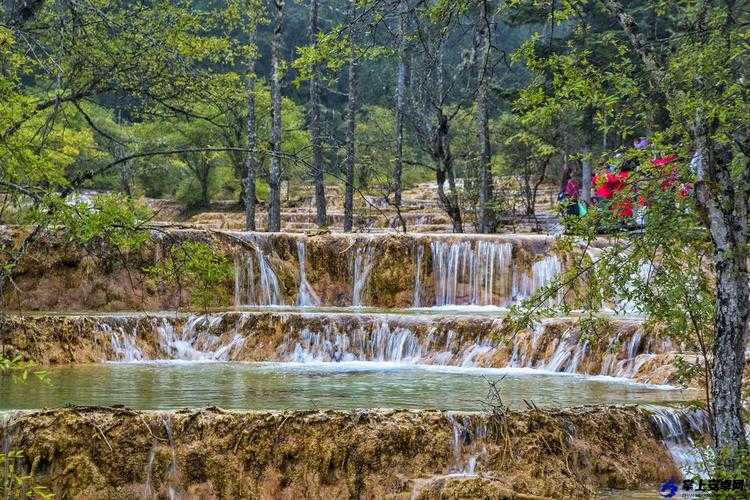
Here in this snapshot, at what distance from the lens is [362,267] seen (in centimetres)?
1891

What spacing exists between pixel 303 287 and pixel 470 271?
358cm

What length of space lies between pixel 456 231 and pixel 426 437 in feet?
52.9

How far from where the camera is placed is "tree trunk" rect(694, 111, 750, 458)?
5559mm

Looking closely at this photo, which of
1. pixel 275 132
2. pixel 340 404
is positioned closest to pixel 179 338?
pixel 340 404

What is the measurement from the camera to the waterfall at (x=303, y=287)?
18797 millimetres

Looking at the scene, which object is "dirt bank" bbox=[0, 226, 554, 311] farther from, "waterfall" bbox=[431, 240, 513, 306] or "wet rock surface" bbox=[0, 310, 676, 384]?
"wet rock surface" bbox=[0, 310, 676, 384]

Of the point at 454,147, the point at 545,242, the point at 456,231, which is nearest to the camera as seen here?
the point at 545,242

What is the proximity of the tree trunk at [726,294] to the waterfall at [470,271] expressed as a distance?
42.3 feet

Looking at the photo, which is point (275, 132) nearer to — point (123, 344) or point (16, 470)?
point (123, 344)

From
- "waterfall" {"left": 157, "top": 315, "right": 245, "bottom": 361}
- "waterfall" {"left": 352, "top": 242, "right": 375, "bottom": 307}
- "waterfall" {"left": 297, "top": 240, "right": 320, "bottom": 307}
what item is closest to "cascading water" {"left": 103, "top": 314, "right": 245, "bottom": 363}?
"waterfall" {"left": 157, "top": 315, "right": 245, "bottom": 361}

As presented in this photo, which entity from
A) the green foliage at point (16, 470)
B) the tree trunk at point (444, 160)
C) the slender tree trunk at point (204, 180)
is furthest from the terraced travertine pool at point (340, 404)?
the slender tree trunk at point (204, 180)

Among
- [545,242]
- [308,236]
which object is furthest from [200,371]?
[545,242]

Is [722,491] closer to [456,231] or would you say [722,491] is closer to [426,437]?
[426,437]

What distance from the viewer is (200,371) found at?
11.8 m
